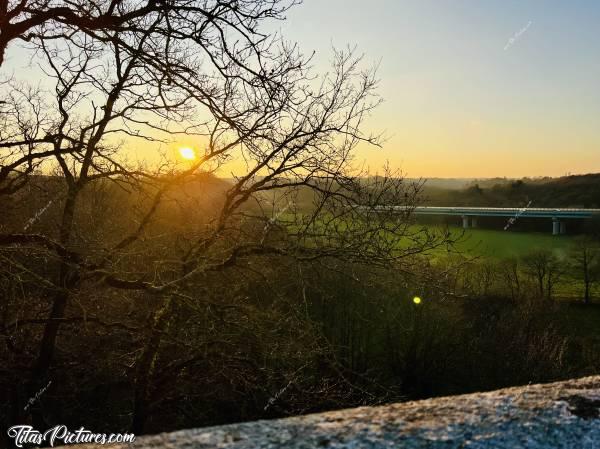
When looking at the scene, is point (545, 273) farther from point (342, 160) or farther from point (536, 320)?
point (342, 160)

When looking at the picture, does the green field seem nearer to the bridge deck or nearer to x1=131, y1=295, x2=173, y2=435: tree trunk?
the bridge deck

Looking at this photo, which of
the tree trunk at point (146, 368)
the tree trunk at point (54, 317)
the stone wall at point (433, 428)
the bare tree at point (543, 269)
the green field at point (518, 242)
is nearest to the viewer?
the stone wall at point (433, 428)

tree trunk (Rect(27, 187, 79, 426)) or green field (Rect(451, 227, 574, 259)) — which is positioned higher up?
tree trunk (Rect(27, 187, 79, 426))

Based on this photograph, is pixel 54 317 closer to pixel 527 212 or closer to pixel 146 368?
pixel 146 368

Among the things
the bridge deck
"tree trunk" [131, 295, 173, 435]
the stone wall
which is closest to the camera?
the stone wall

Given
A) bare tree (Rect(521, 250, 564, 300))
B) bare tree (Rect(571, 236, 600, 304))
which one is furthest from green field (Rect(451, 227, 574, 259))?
bare tree (Rect(521, 250, 564, 300))

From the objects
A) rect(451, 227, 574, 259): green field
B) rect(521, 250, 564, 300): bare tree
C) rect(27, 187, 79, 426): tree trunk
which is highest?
rect(27, 187, 79, 426): tree trunk

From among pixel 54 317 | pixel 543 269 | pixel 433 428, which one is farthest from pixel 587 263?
pixel 433 428

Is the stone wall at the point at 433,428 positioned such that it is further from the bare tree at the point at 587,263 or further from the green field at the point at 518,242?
the bare tree at the point at 587,263

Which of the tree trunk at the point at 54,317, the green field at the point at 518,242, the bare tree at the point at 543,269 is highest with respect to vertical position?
the tree trunk at the point at 54,317

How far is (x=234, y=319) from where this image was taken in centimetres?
791

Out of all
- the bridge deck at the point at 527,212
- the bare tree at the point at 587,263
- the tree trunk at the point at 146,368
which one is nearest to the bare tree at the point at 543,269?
the bare tree at the point at 587,263

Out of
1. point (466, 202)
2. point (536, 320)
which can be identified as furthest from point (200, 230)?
point (466, 202)

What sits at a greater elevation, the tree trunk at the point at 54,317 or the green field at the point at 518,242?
the tree trunk at the point at 54,317
